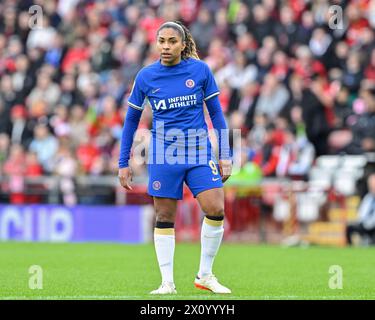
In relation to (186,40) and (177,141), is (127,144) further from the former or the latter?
(186,40)

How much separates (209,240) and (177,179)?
0.65 m

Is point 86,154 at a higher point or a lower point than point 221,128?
higher

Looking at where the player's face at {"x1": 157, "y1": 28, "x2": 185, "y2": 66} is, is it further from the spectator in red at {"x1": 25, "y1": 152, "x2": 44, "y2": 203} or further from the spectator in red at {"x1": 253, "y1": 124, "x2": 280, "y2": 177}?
the spectator in red at {"x1": 25, "y1": 152, "x2": 44, "y2": 203}

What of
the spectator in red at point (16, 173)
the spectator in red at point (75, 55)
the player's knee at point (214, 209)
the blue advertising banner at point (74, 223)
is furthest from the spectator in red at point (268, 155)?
the player's knee at point (214, 209)

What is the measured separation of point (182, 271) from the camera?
12875 mm

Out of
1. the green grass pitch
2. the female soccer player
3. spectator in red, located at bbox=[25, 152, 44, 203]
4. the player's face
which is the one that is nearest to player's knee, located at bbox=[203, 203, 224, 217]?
the female soccer player

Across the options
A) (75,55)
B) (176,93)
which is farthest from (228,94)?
(176,93)

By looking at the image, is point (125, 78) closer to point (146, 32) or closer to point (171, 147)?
point (146, 32)

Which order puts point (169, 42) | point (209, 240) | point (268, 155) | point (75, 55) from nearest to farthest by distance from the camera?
point (169, 42) < point (209, 240) < point (268, 155) < point (75, 55)

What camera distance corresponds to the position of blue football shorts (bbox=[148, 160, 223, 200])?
380 inches

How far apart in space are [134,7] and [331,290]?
621 inches
